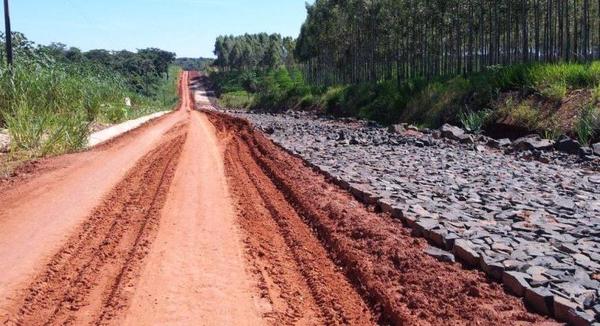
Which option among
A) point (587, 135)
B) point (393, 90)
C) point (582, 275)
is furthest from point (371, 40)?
point (582, 275)

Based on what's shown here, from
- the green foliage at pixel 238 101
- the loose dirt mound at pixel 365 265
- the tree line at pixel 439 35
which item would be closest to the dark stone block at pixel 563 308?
the loose dirt mound at pixel 365 265

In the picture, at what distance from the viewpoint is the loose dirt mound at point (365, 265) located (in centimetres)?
461

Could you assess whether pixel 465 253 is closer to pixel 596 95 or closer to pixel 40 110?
pixel 40 110

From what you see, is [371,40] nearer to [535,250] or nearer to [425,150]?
[425,150]

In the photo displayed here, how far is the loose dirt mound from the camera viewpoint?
4.61m

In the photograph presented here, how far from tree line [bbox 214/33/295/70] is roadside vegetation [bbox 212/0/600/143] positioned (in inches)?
836

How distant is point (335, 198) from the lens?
359 inches

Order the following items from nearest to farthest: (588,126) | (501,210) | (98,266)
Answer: (98,266) → (501,210) → (588,126)

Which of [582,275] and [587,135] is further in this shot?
[587,135]

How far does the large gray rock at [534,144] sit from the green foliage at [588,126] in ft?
2.71

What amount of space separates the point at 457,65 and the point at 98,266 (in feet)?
125

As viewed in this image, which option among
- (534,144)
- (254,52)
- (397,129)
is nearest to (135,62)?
(254,52)

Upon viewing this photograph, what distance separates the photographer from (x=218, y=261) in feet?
19.7

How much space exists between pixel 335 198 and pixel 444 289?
4188mm
